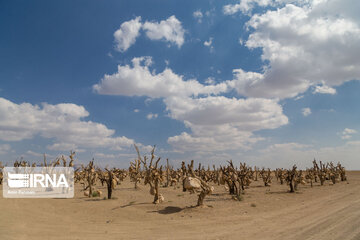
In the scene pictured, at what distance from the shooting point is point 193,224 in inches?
474

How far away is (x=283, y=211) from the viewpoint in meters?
15.4

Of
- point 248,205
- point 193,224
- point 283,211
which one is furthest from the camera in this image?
point 248,205

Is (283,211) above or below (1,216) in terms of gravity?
below

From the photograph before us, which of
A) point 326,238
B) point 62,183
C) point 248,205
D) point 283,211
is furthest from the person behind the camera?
point 62,183

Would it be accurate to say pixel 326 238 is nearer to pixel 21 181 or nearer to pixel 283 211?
pixel 283 211

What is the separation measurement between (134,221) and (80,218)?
333 cm

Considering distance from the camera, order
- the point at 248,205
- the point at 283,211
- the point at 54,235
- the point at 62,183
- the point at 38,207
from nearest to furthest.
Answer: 1. the point at 54,235
2. the point at 283,211
3. the point at 38,207
4. the point at 248,205
5. the point at 62,183

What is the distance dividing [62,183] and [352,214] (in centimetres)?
2841

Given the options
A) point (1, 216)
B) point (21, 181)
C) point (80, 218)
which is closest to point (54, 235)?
point (80, 218)

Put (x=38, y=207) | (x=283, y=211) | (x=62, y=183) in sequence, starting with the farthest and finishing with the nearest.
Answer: (x=62, y=183) → (x=38, y=207) → (x=283, y=211)

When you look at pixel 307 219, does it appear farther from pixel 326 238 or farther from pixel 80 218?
pixel 80 218

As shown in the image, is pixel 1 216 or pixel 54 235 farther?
pixel 1 216

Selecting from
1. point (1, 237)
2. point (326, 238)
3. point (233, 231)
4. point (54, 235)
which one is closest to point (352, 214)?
point (326, 238)

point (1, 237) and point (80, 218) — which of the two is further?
point (80, 218)
